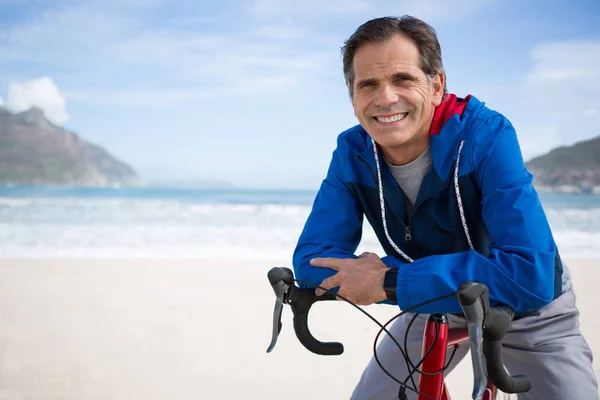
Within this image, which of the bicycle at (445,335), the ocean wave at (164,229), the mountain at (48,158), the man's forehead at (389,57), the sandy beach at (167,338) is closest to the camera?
the bicycle at (445,335)

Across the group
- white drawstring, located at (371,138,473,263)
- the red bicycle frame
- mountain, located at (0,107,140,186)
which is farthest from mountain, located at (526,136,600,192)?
the red bicycle frame

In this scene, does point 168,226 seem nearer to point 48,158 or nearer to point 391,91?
point 391,91

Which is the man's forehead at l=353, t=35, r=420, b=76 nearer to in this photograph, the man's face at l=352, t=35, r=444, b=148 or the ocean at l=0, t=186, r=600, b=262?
the man's face at l=352, t=35, r=444, b=148

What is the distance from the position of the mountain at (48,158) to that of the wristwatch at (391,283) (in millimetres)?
30413

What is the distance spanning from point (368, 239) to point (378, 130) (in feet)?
36.4

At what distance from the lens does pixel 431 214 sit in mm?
1762

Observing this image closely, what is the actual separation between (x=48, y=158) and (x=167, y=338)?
29660 mm

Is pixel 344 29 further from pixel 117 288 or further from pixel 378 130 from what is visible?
pixel 378 130

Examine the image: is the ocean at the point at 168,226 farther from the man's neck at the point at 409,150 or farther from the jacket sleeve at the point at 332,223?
the man's neck at the point at 409,150

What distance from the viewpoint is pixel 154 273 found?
26.2 feet

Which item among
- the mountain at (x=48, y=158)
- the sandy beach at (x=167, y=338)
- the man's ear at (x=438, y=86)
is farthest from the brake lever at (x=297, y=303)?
the mountain at (x=48, y=158)

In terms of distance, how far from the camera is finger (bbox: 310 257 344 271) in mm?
1642

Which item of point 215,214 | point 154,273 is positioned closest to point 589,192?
point 215,214

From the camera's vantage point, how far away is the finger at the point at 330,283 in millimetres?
1581
